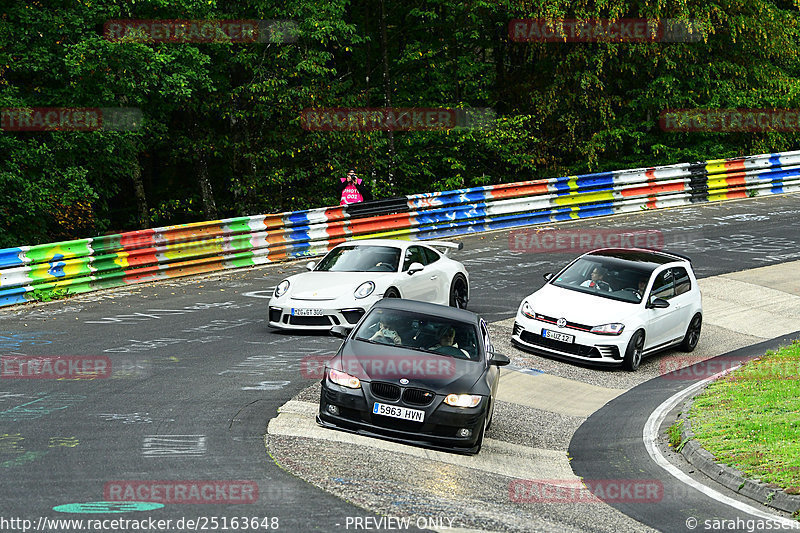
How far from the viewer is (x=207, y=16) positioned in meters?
22.7

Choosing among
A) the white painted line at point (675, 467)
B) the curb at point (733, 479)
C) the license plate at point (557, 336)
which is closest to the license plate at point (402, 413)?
the white painted line at point (675, 467)

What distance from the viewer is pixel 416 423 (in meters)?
9.62

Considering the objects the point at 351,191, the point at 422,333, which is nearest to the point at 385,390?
the point at 422,333

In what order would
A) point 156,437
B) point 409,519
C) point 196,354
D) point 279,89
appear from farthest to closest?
1. point 279,89
2. point 196,354
3. point 156,437
4. point 409,519

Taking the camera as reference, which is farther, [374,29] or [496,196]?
[374,29]

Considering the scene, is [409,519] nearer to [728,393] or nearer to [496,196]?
[728,393]

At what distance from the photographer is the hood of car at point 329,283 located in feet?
47.8

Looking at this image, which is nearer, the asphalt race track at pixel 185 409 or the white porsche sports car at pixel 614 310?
the asphalt race track at pixel 185 409

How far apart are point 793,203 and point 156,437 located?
24.9 m

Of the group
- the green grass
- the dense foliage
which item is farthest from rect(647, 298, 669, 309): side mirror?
the dense foliage

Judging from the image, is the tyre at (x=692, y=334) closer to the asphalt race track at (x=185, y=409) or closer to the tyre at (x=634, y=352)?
the tyre at (x=634, y=352)

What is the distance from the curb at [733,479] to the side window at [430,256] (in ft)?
20.5

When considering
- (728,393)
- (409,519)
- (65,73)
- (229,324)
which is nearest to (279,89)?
(65,73)

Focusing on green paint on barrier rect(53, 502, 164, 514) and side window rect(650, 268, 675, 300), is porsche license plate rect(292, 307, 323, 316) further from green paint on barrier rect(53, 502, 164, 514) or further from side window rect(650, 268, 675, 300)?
green paint on barrier rect(53, 502, 164, 514)
